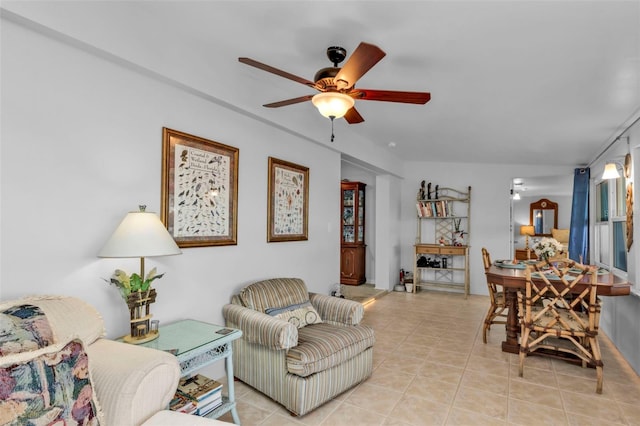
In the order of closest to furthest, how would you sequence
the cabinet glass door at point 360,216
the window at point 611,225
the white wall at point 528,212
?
the window at point 611,225, the cabinet glass door at point 360,216, the white wall at point 528,212

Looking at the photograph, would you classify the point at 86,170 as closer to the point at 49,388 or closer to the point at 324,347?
the point at 49,388

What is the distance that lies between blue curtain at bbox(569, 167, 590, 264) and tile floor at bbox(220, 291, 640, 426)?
1.86 meters

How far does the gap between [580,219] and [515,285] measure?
3.28 m

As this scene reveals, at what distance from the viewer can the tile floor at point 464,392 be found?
2399 millimetres

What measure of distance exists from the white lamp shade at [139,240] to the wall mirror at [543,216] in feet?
40.0

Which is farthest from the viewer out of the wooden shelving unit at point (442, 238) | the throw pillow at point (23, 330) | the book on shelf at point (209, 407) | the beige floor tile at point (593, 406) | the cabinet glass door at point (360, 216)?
the cabinet glass door at point (360, 216)

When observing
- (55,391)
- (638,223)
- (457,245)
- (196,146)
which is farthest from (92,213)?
(457,245)

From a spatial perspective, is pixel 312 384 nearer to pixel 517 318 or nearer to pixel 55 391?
pixel 55 391

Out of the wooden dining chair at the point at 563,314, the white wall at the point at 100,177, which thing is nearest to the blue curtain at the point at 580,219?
the white wall at the point at 100,177

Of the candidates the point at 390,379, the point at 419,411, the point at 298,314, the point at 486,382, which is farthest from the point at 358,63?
the point at 486,382

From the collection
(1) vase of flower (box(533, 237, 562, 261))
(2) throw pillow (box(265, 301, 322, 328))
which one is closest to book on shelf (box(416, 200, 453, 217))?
(1) vase of flower (box(533, 237, 562, 261))

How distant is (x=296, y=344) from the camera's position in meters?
2.39

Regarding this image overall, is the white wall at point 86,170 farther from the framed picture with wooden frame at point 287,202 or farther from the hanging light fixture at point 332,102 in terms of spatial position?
the hanging light fixture at point 332,102

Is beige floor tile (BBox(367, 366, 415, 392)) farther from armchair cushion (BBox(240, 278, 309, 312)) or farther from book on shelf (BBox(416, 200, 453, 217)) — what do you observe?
book on shelf (BBox(416, 200, 453, 217))
